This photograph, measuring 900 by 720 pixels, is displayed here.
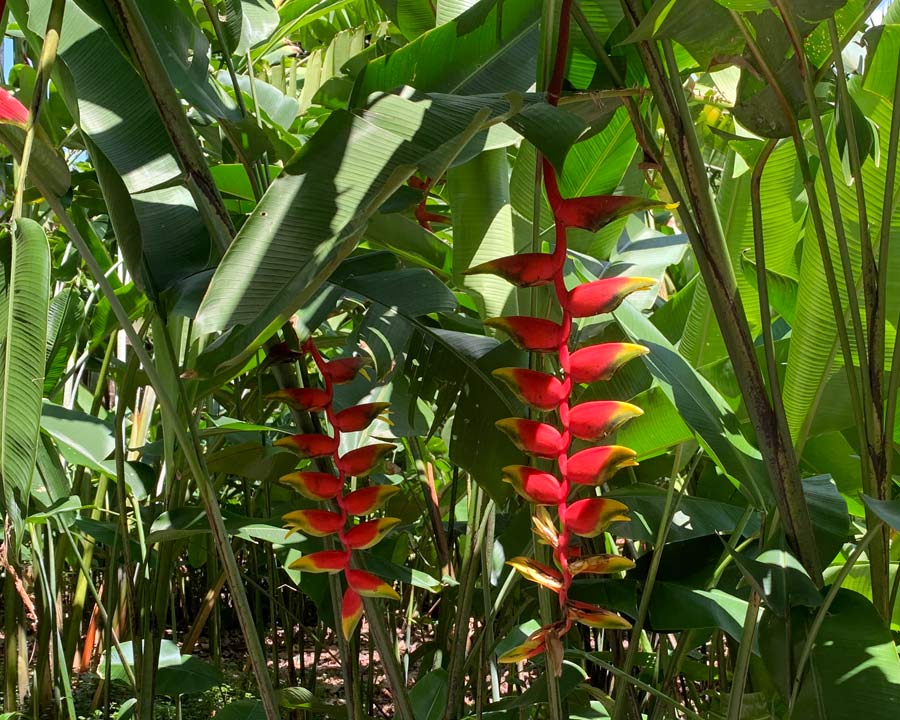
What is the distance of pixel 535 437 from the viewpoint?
451 mm

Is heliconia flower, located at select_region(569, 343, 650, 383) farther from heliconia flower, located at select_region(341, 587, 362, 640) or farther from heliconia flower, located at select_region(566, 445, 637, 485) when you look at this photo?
heliconia flower, located at select_region(341, 587, 362, 640)

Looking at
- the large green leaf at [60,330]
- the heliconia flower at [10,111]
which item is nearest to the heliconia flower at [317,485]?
the heliconia flower at [10,111]

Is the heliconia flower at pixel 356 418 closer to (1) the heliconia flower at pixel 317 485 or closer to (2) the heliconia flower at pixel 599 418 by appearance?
(1) the heliconia flower at pixel 317 485

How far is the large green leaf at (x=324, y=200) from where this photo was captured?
0.37 m

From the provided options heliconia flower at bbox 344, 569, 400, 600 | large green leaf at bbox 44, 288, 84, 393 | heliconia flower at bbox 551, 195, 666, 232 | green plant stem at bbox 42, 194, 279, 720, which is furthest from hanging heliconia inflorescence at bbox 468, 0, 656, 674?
large green leaf at bbox 44, 288, 84, 393

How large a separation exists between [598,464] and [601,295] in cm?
9

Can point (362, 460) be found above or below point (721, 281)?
below

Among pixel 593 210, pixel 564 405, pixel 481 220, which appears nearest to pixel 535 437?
pixel 564 405

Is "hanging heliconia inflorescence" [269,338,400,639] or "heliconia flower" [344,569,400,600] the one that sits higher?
"hanging heliconia inflorescence" [269,338,400,639]

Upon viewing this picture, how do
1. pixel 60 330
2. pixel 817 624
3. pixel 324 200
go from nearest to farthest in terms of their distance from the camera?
pixel 324 200 < pixel 817 624 < pixel 60 330

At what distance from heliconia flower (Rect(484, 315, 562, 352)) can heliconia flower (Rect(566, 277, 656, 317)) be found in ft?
0.05

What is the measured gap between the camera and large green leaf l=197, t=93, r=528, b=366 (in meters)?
0.37

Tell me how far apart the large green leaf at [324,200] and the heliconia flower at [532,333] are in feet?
0.33

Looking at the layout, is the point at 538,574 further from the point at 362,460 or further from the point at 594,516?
the point at 362,460
